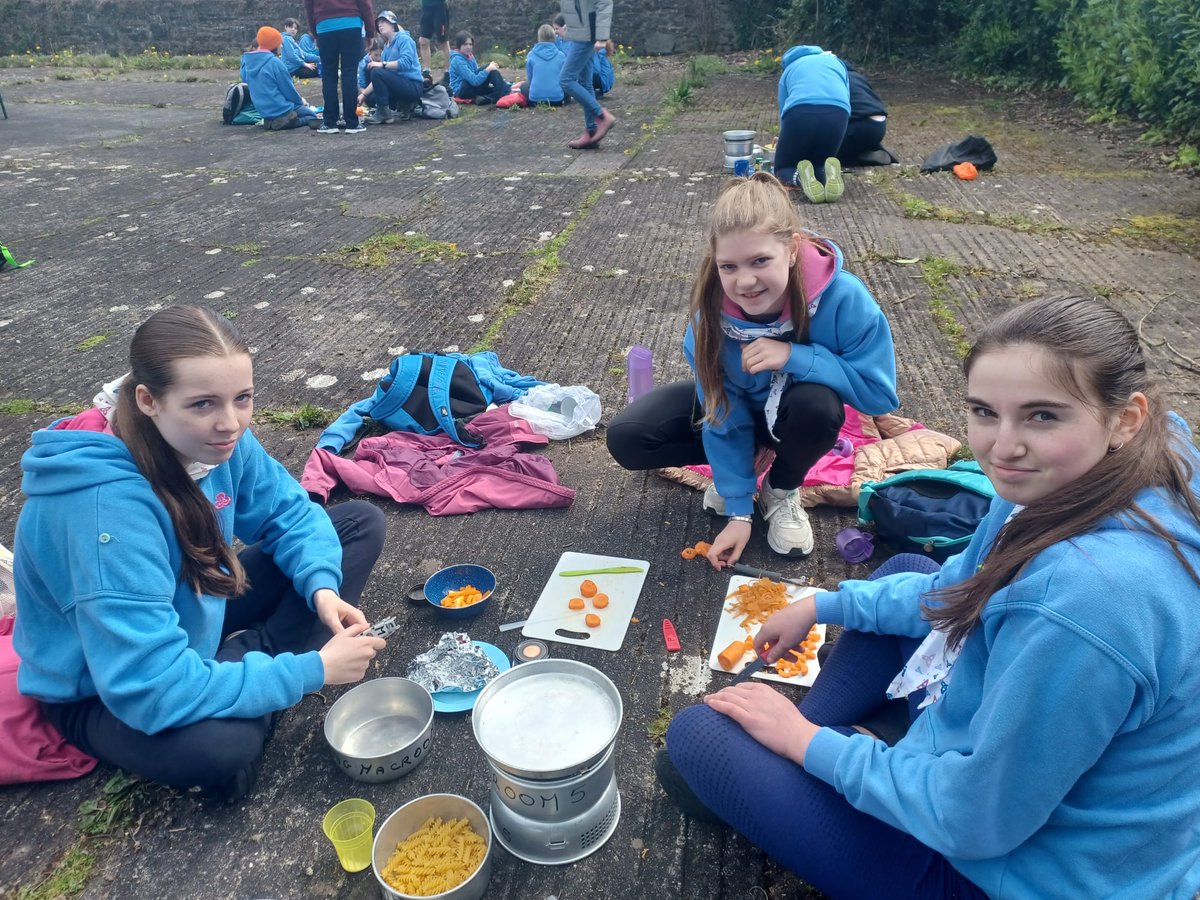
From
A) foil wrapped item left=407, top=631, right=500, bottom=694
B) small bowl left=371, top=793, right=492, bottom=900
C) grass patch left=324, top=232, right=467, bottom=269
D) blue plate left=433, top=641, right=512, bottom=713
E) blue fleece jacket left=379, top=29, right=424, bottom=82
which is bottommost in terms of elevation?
blue plate left=433, top=641, right=512, bottom=713

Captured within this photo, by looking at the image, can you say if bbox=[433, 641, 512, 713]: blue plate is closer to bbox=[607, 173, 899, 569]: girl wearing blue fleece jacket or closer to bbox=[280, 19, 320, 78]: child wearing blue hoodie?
bbox=[607, 173, 899, 569]: girl wearing blue fleece jacket

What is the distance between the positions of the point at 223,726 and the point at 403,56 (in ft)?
31.5

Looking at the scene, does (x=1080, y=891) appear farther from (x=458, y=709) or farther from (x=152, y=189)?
(x=152, y=189)

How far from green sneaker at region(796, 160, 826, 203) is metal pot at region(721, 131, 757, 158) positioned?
2.08 ft

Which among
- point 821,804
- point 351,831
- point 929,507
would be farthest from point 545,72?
point 821,804

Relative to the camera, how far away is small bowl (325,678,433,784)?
2.06m

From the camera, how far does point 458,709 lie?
7.41 feet

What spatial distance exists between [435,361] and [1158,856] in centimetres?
294

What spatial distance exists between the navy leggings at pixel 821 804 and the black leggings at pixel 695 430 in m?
0.93

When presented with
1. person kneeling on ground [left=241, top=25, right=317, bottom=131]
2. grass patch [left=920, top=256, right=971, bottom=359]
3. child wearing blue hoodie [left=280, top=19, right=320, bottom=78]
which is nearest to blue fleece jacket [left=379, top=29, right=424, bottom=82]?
person kneeling on ground [left=241, top=25, right=317, bottom=131]

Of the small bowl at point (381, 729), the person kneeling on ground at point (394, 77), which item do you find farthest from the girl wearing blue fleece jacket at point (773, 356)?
the person kneeling on ground at point (394, 77)

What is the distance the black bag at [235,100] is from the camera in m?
10.0

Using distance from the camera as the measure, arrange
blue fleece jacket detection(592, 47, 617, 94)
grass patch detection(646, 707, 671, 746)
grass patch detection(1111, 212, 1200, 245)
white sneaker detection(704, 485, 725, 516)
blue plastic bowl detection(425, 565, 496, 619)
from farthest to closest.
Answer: blue fleece jacket detection(592, 47, 617, 94)
grass patch detection(1111, 212, 1200, 245)
white sneaker detection(704, 485, 725, 516)
blue plastic bowl detection(425, 565, 496, 619)
grass patch detection(646, 707, 671, 746)

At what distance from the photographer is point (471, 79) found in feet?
36.1
